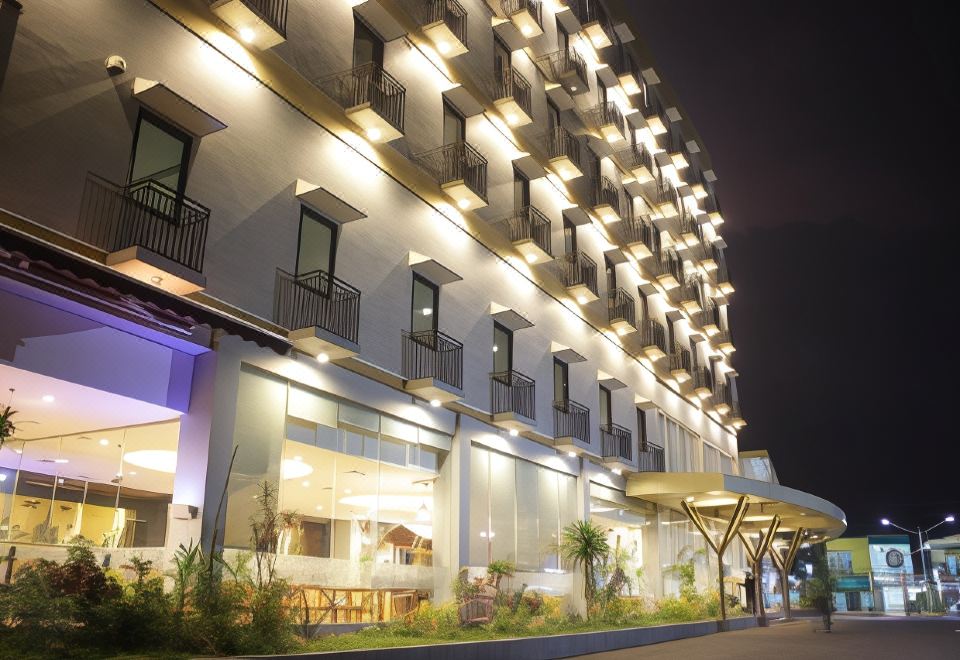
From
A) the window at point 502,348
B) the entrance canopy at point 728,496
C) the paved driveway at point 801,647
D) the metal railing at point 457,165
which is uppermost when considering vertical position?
the metal railing at point 457,165

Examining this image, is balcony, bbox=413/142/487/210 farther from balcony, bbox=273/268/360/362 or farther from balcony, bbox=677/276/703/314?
balcony, bbox=677/276/703/314

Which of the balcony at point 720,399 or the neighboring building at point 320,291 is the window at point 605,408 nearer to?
the neighboring building at point 320,291

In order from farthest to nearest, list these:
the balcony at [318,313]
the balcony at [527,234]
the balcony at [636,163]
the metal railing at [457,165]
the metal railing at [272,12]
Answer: the balcony at [636,163] < the balcony at [527,234] < the metal railing at [457,165] < the balcony at [318,313] < the metal railing at [272,12]

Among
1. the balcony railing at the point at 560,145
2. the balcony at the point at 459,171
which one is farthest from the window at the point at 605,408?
the balcony at the point at 459,171

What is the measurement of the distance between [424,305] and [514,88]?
9.18m

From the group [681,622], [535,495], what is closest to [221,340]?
[535,495]

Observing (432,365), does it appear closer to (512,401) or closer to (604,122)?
(512,401)

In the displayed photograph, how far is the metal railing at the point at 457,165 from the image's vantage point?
23125 mm

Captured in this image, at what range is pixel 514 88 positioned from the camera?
2761 centimetres

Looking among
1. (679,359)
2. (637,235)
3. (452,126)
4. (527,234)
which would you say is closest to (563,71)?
(527,234)

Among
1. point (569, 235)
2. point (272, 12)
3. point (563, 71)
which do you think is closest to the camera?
point (272, 12)

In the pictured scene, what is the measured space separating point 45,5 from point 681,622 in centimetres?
2356

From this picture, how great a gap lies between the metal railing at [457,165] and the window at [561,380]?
7.45 meters

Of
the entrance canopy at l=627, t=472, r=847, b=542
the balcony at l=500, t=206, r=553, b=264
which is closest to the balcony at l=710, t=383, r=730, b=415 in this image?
the entrance canopy at l=627, t=472, r=847, b=542
